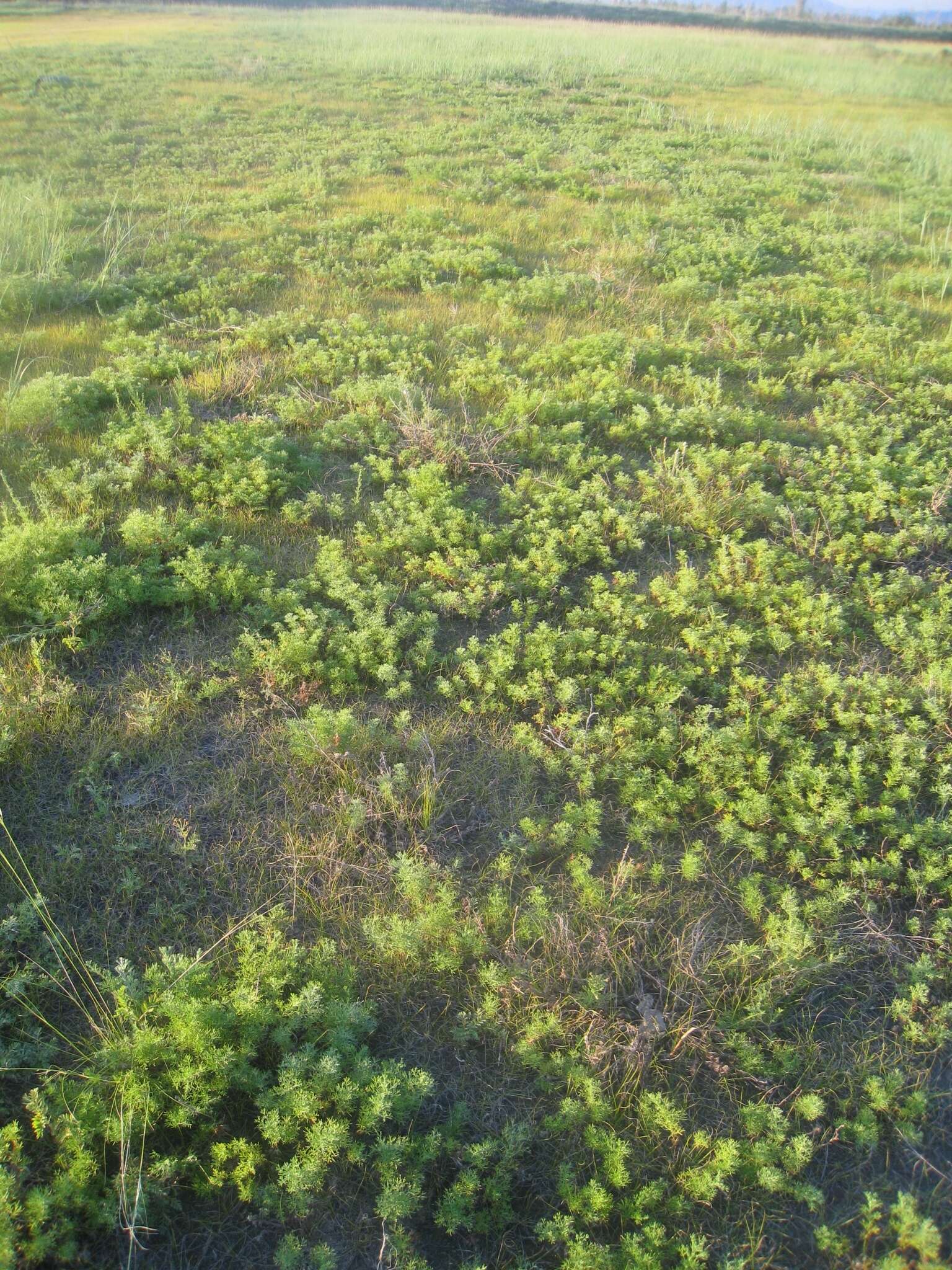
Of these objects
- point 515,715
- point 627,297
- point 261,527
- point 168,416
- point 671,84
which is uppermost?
point 671,84

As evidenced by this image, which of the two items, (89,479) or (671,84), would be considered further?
(671,84)

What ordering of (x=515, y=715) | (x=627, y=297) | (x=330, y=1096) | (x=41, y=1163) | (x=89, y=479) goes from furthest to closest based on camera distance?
1. (x=627, y=297)
2. (x=89, y=479)
3. (x=515, y=715)
4. (x=330, y=1096)
5. (x=41, y=1163)

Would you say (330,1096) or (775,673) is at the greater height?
(775,673)

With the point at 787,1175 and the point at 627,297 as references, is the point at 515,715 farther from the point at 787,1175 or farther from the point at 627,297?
the point at 627,297

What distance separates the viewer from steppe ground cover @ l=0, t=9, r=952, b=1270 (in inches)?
92.7

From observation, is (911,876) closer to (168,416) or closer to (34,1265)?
(34,1265)

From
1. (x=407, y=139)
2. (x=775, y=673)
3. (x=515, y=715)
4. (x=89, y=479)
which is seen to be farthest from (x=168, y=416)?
(x=407, y=139)

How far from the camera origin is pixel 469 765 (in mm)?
3545

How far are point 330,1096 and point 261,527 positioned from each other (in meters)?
3.27

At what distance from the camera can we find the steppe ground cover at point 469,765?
92.7 inches

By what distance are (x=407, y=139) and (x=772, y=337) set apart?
29.6 feet

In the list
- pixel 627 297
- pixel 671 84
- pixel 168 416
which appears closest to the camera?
pixel 168 416

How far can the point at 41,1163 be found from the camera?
2285 mm

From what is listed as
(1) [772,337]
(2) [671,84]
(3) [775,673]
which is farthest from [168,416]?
(2) [671,84]
